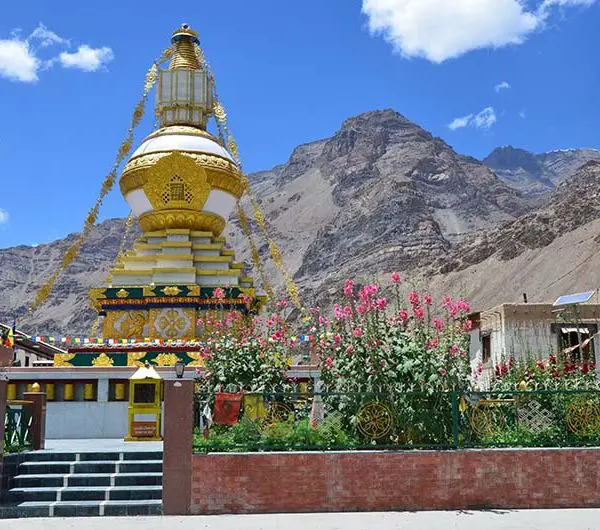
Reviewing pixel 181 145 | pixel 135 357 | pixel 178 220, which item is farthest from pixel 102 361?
pixel 181 145

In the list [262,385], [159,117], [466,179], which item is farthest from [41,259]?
[262,385]

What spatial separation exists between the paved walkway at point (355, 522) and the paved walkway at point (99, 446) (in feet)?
6.89

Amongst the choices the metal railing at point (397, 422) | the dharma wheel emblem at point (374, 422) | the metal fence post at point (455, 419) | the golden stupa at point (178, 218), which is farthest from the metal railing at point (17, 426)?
the golden stupa at point (178, 218)

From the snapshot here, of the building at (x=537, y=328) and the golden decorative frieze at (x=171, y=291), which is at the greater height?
the golden decorative frieze at (x=171, y=291)

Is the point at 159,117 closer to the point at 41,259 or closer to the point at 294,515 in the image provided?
the point at 294,515

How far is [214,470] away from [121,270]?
1339 centimetres

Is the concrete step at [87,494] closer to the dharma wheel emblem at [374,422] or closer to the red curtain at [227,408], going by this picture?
the red curtain at [227,408]

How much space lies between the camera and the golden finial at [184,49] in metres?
28.3

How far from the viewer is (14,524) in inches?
401

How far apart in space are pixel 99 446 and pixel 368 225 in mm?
130635

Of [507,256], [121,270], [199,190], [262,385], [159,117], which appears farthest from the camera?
[507,256]

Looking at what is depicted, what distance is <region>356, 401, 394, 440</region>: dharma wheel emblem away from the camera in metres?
11.1

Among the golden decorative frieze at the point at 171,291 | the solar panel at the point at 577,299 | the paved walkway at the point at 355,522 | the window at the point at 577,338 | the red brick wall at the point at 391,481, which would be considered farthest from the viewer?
the golden decorative frieze at the point at 171,291

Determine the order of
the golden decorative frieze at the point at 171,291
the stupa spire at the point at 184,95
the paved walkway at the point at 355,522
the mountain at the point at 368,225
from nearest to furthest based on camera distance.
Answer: the paved walkway at the point at 355,522, the golden decorative frieze at the point at 171,291, the stupa spire at the point at 184,95, the mountain at the point at 368,225
